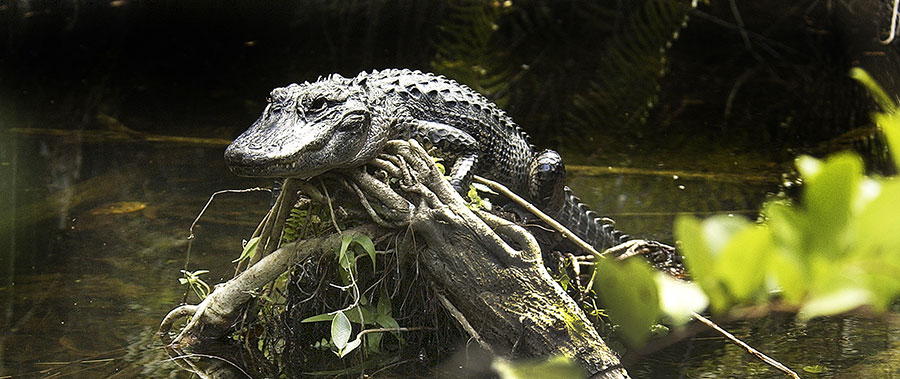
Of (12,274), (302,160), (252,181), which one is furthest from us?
(252,181)

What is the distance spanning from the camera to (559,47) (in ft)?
25.8

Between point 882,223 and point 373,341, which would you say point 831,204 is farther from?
point 373,341

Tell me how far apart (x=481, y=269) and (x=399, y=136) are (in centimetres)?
69

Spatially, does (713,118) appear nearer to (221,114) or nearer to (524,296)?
(221,114)

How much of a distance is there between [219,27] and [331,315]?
6270 millimetres

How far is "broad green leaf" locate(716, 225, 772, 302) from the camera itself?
1.16ft

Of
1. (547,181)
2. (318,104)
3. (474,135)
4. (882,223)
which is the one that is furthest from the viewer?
(547,181)

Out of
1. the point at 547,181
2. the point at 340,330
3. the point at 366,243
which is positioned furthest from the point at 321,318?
the point at 547,181

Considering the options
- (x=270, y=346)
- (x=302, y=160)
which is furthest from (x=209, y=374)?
(x=302, y=160)

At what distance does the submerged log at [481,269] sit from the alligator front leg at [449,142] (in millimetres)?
517

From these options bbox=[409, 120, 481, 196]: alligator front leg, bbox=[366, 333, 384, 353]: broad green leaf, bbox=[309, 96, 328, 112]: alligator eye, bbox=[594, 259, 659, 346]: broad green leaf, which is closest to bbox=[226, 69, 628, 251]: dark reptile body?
bbox=[409, 120, 481, 196]: alligator front leg

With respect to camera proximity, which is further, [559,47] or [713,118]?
[559,47]

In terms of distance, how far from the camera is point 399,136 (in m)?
2.94

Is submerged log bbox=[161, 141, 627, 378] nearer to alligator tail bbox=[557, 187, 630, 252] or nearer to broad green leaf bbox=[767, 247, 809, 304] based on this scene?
alligator tail bbox=[557, 187, 630, 252]
